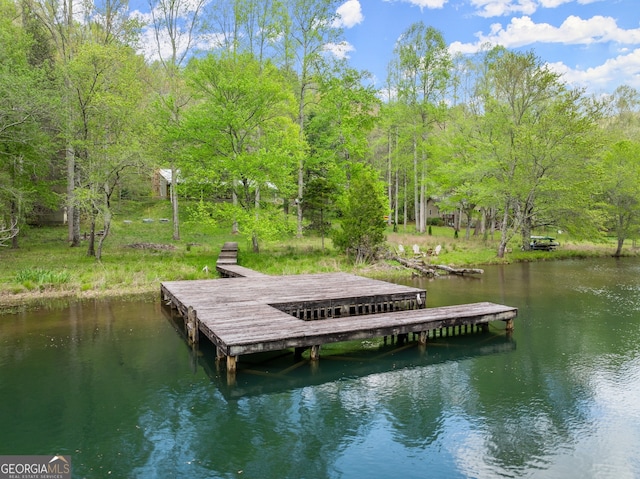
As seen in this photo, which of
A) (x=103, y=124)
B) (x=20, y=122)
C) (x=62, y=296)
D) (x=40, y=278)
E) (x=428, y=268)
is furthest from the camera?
(x=428, y=268)

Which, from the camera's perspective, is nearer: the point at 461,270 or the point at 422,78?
the point at 461,270

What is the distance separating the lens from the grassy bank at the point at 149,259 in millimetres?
18094

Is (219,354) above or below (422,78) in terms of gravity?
below

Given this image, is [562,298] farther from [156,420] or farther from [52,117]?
[52,117]

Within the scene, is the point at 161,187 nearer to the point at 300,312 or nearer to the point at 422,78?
the point at 422,78

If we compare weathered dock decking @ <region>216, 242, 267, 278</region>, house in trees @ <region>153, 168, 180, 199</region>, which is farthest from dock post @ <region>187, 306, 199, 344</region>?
house in trees @ <region>153, 168, 180, 199</region>

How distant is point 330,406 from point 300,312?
Result: 234 inches

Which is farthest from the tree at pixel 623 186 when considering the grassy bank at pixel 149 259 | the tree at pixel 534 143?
the tree at pixel 534 143

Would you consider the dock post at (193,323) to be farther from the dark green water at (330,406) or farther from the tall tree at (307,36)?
the tall tree at (307,36)

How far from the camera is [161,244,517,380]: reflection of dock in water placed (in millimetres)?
10703

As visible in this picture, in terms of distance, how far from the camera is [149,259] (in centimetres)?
2303

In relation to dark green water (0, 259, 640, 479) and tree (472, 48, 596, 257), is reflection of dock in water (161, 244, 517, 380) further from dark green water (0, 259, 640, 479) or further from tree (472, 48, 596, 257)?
tree (472, 48, 596, 257)

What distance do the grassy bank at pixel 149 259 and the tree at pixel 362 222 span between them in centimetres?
101

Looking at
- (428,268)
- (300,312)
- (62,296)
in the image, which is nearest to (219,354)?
(300,312)
